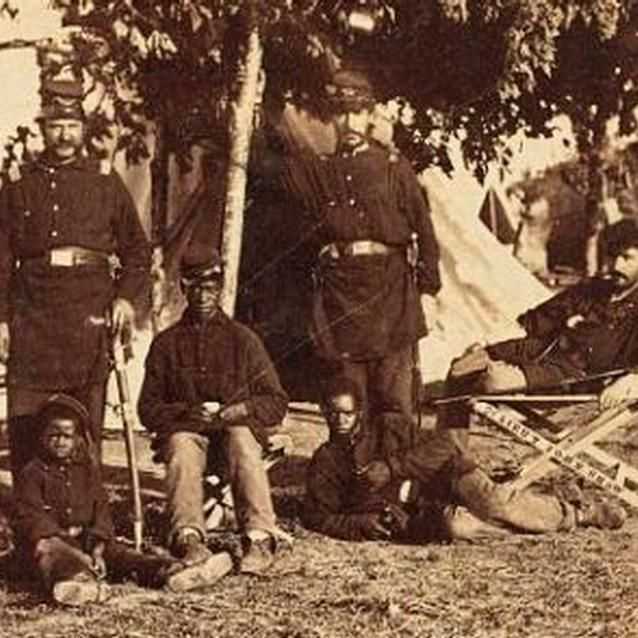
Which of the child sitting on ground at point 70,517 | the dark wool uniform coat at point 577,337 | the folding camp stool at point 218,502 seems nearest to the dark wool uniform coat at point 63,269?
the child sitting on ground at point 70,517

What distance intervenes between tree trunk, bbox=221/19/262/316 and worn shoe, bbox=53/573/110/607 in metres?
3.23

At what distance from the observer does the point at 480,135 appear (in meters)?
10.2

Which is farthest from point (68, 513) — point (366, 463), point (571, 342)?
point (571, 342)

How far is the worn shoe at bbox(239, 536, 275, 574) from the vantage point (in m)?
5.51

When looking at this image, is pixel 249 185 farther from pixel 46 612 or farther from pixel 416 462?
pixel 46 612

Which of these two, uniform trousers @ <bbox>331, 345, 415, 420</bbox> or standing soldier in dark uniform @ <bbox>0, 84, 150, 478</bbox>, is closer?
standing soldier in dark uniform @ <bbox>0, 84, 150, 478</bbox>

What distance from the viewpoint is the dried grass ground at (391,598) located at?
4844 millimetres

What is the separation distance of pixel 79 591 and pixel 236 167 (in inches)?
145

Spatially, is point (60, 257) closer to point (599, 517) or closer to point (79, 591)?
point (79, 591)

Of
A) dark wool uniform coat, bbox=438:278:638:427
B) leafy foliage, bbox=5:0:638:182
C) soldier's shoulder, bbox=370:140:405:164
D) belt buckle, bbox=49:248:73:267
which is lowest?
dark wool uniform coat, bbox=438:278:638:427

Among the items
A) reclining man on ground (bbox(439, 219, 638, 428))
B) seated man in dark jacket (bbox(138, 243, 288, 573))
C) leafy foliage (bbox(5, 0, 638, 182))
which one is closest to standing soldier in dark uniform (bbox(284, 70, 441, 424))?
reclining man on ground (bbox(439, 219, 638, 428))

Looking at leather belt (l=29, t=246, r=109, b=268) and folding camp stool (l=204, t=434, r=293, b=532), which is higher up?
leather belt (l=29, t=246, r=109, b=268)

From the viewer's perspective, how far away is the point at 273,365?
7184 mm

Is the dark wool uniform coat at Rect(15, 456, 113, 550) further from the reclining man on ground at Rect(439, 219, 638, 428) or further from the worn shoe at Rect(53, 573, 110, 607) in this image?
the reclining man on ground at Rect(439, 219, 638, 428)
